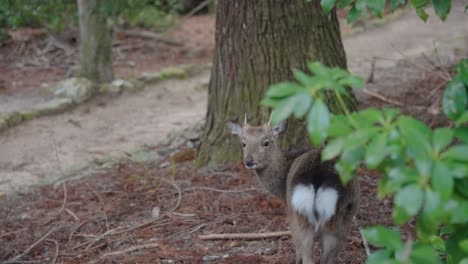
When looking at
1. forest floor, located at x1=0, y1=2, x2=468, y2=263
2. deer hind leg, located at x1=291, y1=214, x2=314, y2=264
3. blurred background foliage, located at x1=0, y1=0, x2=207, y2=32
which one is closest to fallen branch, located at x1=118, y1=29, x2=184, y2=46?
blurred background foliage, located at x1=0, y1=0, x2=207, y2=32

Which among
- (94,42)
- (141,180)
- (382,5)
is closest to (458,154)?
(382,5)

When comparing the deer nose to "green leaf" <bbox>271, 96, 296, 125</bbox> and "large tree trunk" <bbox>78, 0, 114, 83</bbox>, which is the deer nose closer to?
"green leaf" <bbox>271, 96, 296, 125</bbox>

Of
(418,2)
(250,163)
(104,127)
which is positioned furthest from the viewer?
(104,127)

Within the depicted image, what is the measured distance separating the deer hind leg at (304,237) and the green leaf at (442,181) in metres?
2.10

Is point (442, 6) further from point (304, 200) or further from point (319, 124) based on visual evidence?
point (304, 200)

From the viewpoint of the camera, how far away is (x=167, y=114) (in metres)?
9.63

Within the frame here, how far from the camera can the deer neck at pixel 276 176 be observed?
496 cm

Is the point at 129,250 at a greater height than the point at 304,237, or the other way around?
the point at 304,237

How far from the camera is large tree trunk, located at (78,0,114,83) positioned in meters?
10.3

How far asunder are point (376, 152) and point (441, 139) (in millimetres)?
230

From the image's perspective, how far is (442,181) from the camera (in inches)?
82.0

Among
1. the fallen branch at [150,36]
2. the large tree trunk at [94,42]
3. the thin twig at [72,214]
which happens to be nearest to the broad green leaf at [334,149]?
the thin twig at [72,214]

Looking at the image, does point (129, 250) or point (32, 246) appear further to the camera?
point (32, 246)

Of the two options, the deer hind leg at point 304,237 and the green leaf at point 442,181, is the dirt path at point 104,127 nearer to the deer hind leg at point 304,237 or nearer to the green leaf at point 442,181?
the deer hind leg at point 304,237
